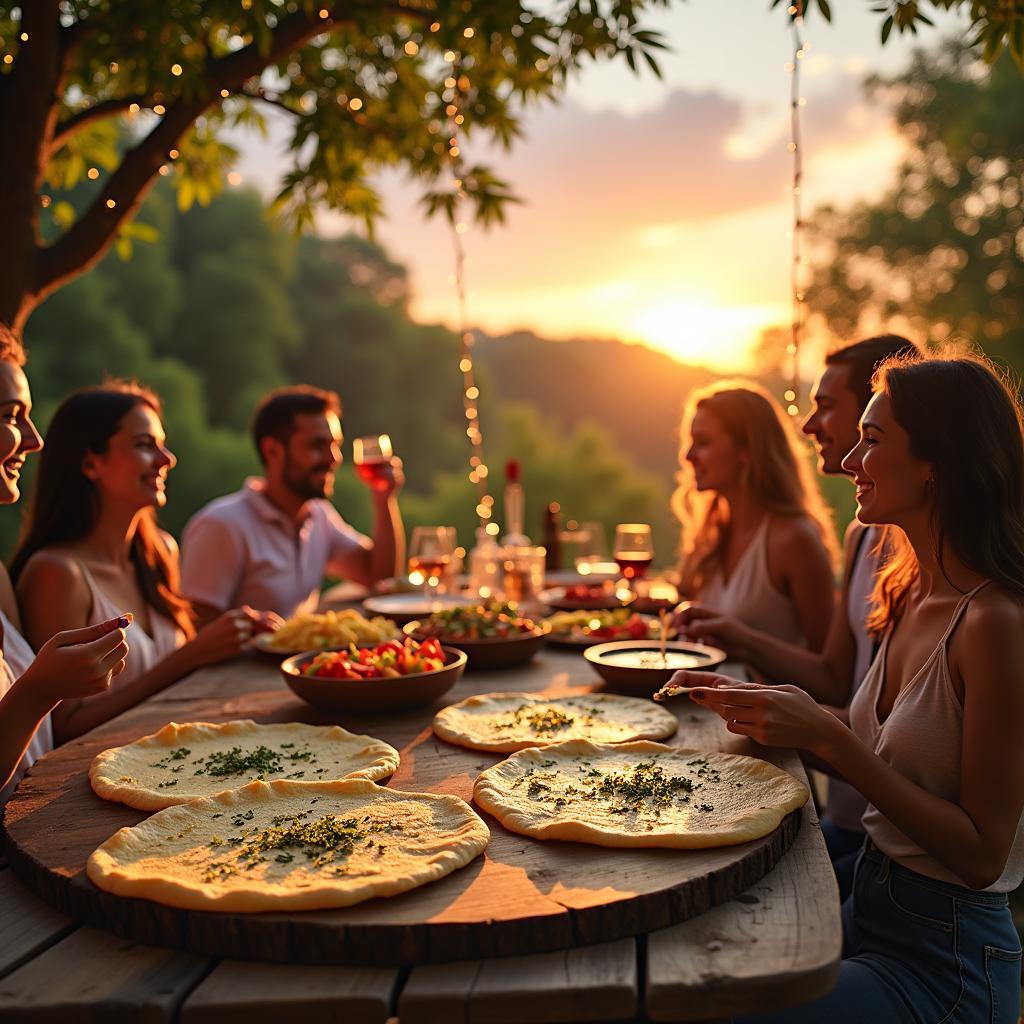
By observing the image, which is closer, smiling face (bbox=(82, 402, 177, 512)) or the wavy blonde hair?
smiling face (bbox=(82, 402, 177, 512))

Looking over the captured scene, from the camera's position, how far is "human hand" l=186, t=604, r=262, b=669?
2.61 m

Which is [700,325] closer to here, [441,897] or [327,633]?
[327,633]

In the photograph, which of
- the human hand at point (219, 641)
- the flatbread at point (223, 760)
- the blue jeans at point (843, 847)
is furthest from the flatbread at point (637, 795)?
the human hand at point (219, 641)

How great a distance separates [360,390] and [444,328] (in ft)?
10.00

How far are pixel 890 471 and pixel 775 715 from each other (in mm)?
522

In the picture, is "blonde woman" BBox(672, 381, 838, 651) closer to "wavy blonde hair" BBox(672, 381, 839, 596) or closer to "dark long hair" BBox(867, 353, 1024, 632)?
"wavy blonde hair" BBox(672, 381, 839, 596)

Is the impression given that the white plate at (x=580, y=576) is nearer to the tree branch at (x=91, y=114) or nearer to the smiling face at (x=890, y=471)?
the smiling face at (x=890, y=471)

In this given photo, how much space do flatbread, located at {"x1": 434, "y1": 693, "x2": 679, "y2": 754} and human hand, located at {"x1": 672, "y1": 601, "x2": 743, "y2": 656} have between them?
424mm

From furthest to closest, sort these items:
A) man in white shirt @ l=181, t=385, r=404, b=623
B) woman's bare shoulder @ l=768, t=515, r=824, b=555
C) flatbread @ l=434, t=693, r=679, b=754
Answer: man in white shirt @ l=181, t=385, r=404, b=623
woman's bare shoulder @ l=768, t=515, r=824, b=555
flatbread @ l=434, t=693, r=679, b=754

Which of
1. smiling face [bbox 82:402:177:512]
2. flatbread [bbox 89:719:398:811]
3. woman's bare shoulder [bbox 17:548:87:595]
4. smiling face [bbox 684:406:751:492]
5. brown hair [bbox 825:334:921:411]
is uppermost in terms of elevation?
brown hair [bbox 825:334:921:411]

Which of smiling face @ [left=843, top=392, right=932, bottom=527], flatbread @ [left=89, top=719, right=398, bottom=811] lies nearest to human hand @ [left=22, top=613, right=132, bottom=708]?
flatbread @ [left=89, top=719, right=398, bottom=811]

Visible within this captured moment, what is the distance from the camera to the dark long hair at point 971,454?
1659mm

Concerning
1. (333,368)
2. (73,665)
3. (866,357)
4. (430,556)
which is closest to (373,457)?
(430,556)

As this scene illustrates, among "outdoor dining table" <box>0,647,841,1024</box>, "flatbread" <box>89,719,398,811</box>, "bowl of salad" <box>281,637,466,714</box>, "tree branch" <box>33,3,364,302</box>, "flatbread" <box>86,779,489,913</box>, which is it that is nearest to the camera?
"outdoor dining table" <box>0,647,841,1024</box>
